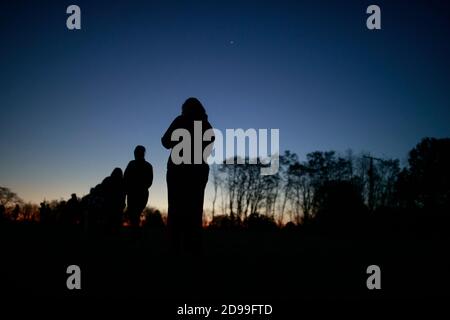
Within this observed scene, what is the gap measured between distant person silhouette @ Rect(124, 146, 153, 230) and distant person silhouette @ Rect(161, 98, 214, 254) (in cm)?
319

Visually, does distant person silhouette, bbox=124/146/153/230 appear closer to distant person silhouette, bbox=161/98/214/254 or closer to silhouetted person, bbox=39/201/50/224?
distant person silhouette, bbox=161/98/214/254

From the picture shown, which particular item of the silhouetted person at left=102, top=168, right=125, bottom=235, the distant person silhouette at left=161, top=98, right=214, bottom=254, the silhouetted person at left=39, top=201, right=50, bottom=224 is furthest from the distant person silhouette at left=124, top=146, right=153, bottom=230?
the silhouetted person at left=39, top=201, right=50, bottom=224

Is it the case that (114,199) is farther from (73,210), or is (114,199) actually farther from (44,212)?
(44,212)

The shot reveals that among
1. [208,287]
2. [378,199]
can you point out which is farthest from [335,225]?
[378,199]

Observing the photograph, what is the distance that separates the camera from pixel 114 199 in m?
9.95

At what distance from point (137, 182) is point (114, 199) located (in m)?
2.44

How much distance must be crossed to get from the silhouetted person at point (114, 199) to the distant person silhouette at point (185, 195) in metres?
5.48

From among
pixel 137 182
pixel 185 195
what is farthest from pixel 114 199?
pixel 185 195

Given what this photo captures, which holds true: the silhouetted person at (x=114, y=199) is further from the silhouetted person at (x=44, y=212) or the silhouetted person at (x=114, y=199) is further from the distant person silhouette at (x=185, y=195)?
the silhouetted person at (x=44, y=212)

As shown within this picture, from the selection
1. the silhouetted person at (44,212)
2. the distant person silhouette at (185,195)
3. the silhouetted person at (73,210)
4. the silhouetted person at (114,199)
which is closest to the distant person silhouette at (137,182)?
the silhouetted person at (114,199)

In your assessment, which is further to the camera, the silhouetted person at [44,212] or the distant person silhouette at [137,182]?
the silhouetted person at [44,212]

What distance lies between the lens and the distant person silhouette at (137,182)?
315 inches

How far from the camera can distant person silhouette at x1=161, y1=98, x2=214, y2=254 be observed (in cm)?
487
